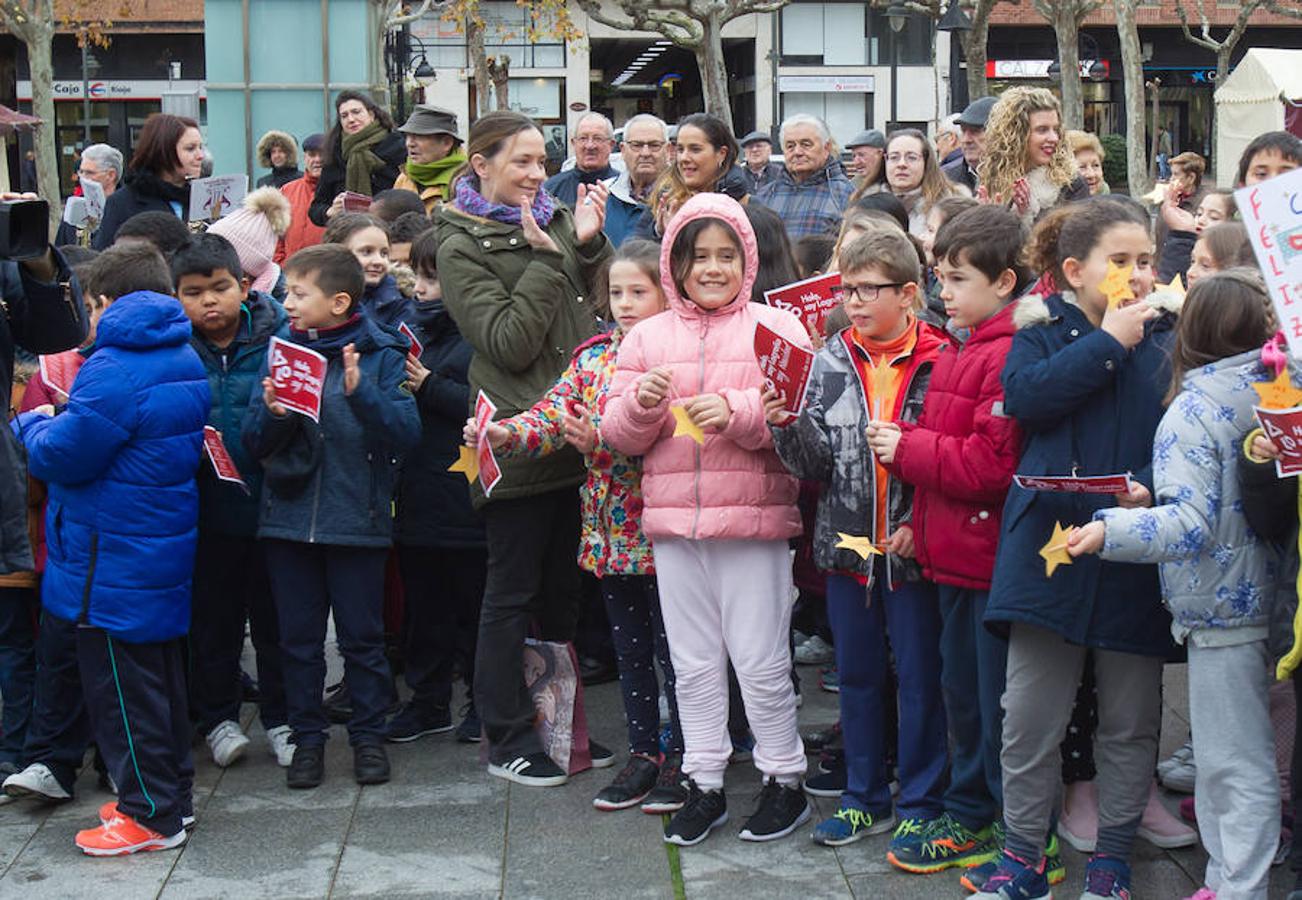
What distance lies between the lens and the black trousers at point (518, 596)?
545 centimetres

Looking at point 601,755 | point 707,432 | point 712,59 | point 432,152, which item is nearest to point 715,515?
point 707,432

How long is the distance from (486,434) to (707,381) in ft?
2.31

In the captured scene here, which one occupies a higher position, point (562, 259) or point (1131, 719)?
point (562, 259)

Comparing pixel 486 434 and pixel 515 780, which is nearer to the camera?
pixel 486 434

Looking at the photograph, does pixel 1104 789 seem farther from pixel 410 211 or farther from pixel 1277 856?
pixel 410 211

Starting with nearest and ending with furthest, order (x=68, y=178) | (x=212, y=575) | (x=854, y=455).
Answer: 1. (x=854, y=455)
2. (x=212, y=575)
3. (x=68, y=178)

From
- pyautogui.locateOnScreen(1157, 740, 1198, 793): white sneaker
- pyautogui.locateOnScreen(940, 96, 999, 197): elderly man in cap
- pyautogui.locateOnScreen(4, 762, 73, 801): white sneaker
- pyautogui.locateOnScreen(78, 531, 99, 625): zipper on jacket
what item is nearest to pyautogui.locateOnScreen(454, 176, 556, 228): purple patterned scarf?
pyautogui.locateOnScreen(78, 531, 99, 625): zipper on jacket

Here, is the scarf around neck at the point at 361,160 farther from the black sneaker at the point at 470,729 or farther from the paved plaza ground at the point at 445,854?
the paved plaza ground at the point at 445,854

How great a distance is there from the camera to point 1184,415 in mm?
3982

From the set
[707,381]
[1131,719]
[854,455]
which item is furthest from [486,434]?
[1131,719]

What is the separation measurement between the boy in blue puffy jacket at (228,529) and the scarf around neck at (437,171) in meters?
2.85

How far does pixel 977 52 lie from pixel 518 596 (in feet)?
93.9

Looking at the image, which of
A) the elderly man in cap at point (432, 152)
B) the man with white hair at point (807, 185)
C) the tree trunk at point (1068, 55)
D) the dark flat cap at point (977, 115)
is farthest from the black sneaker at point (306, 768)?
the tree trunk at point (1068, 55)

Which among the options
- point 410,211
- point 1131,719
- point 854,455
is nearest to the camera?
point 1131,719
